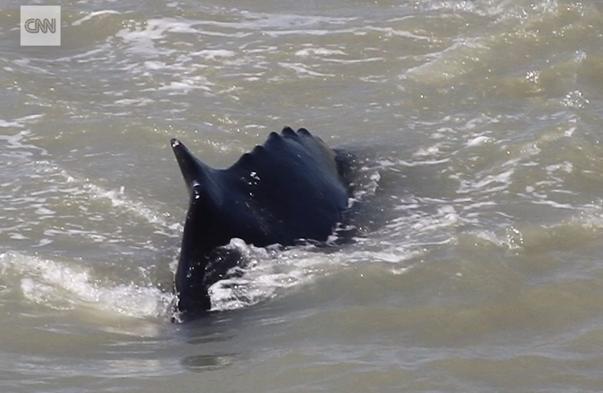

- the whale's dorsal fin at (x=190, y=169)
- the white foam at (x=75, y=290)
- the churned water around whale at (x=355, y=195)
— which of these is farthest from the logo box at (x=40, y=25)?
the whale's dorsal fin at (x=190, y=169)

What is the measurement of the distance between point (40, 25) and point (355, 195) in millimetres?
5466

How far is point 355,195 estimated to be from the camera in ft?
24.7

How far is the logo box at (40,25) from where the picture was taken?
11.7 metres

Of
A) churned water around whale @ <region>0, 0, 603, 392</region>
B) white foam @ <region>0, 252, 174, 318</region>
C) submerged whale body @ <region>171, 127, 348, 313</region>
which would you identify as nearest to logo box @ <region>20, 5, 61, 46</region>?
churned water around whale @ <region>0, 0, 603, 392</region>

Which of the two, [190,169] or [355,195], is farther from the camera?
[355,195]

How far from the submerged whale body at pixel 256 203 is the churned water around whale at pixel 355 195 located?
11cm

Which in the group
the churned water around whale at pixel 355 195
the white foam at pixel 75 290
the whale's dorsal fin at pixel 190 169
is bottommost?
the white foam at pixel 75 290

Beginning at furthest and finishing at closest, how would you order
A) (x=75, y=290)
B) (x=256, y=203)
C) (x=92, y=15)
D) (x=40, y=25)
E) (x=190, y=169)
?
1. (x=92, y=15)
2. (x=40, y=25)
3. (x=75, y=290)
4. (x=256, y=203)
5. (x=190, y=169)

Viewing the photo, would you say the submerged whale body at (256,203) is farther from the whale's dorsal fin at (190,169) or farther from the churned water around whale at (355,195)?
the churned water around whale at (355,195)

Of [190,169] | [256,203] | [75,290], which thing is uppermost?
[190,169]

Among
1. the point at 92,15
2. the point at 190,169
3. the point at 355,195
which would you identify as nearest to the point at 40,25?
the point at 92,15

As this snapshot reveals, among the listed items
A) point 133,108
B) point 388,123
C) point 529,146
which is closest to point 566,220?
point 529,146

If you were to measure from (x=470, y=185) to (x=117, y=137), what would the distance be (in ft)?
7.95

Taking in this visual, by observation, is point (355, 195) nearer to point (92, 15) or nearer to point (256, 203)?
point (256, 203)
